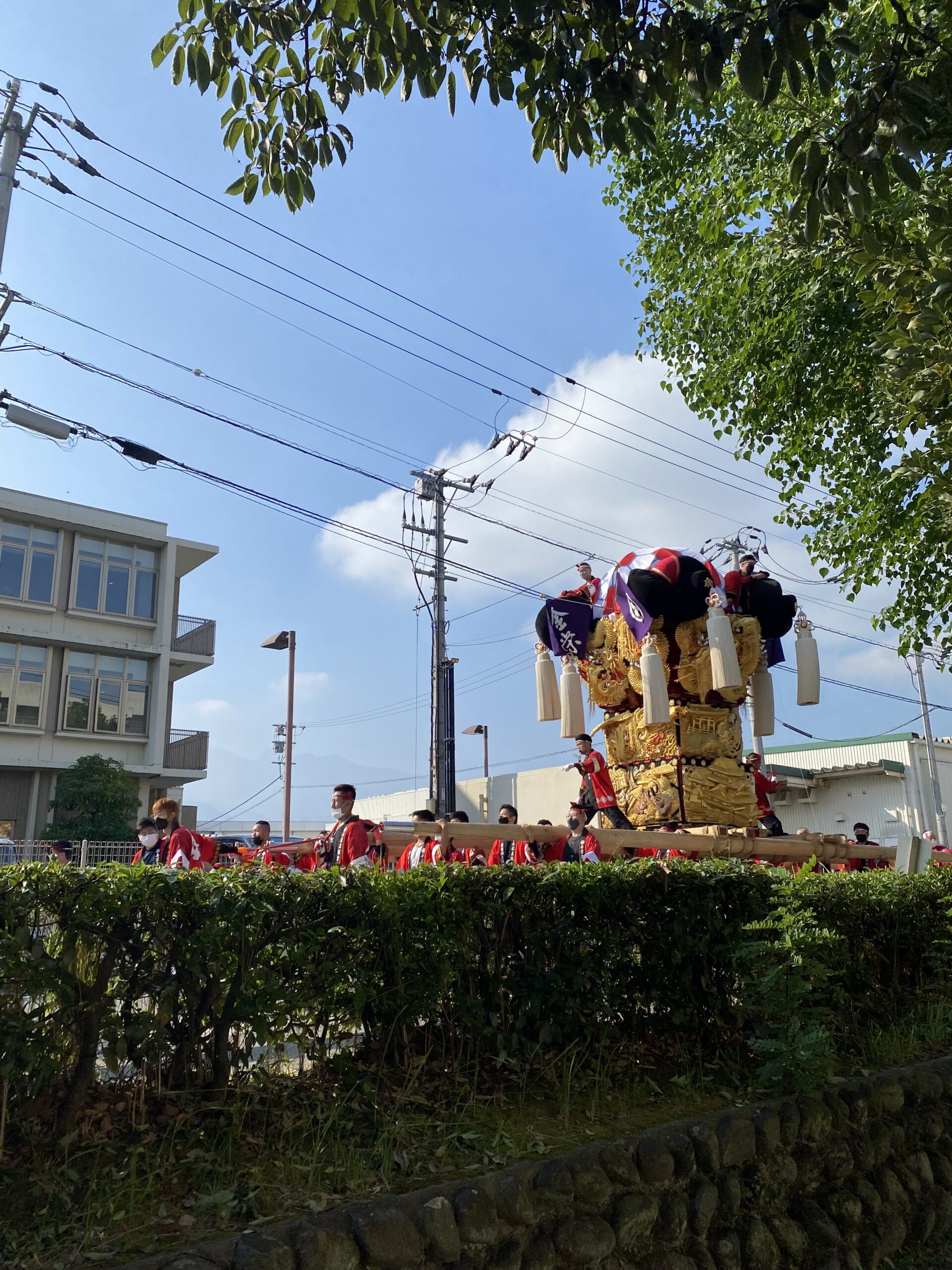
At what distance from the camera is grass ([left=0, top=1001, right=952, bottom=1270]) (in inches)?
126

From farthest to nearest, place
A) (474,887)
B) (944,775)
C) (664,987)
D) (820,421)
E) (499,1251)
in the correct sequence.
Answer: (944,775) < (820,421) < (664,987) < (474,887) < (499,1251)

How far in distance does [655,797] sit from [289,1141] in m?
6.57

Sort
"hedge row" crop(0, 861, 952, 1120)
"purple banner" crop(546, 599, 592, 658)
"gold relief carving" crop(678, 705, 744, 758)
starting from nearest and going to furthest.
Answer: "hedge row" crop(0, 861, 952, 1120), "gold relief carving" crop(678, 705, 744, 758), "purple banner" crop(546, 599, 592, 658)

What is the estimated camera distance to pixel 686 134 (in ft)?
33.6

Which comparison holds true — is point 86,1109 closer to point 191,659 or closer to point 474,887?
point 474,887

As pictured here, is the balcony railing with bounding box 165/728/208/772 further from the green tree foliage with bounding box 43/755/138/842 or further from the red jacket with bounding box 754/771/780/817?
the red jacket with bounding box 754/771/780/817

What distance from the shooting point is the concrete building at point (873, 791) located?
2788 centimetres

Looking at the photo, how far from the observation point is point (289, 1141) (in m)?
3.78

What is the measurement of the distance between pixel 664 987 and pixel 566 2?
5131 millimetres

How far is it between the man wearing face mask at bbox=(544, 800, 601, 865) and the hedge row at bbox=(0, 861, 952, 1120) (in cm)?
152

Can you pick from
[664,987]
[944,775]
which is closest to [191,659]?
[944,775]

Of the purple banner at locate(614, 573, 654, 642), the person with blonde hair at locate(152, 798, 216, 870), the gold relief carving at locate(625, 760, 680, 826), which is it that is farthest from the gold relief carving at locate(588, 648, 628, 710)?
the person with blonde hair at locate(152, 798, 216, 870)

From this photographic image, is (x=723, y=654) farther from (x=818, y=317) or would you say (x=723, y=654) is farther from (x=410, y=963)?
(x=410, y=963)

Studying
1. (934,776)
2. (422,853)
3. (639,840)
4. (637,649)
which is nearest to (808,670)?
(637,649)
